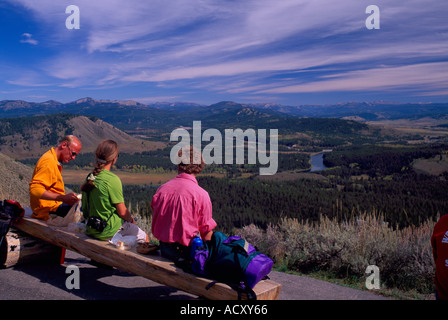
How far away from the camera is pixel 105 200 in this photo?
473cm

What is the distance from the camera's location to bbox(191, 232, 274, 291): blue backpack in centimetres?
349

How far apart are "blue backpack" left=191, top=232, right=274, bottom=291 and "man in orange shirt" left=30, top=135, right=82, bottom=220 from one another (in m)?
2.62

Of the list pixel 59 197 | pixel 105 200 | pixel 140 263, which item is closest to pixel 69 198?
pixel 59 197

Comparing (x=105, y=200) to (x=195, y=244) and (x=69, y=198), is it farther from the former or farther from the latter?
(x=195, y=244)

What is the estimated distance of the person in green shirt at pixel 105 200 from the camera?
15.3ft

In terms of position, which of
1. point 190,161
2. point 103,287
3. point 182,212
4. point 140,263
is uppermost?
point 190,161

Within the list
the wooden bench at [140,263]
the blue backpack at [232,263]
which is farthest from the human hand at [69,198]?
the blue backpack at [232,263]

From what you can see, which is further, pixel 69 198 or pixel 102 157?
pixel 69 198

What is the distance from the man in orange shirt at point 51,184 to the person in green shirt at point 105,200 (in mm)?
703

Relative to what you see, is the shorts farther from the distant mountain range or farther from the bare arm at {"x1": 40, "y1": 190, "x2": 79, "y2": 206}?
the distant mountain range

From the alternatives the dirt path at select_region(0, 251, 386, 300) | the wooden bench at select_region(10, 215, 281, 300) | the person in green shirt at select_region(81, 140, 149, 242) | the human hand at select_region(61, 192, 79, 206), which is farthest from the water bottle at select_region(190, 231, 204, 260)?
the human hand at select_region(61, 192, 79, 206)

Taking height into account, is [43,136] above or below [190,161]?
above

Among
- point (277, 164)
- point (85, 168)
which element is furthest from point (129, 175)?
point (277, 164)

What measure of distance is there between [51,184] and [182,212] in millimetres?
2652
